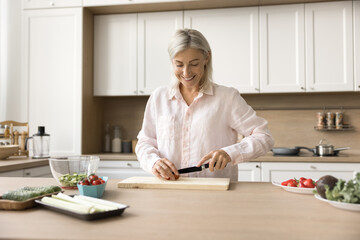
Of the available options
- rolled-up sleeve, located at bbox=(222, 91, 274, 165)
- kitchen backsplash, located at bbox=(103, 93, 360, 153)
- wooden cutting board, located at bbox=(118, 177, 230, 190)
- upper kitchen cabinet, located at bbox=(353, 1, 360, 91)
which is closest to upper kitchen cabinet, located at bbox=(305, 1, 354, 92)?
upper kitchen cabinet, located at bbox=(353, 1, 360, 91)

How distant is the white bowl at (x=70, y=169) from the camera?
1484 mm

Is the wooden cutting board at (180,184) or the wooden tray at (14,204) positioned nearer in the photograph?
the wooden tray at (14,204)

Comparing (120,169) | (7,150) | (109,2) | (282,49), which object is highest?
(109,2)

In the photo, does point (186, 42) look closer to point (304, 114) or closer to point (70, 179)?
point (70, 179)

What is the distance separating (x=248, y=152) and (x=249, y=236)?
0.86 metres

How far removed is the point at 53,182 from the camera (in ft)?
5.62

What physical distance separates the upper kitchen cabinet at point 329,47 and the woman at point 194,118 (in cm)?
169

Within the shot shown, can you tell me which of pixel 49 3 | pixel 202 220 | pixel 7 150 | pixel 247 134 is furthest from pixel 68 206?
pixel 49 3

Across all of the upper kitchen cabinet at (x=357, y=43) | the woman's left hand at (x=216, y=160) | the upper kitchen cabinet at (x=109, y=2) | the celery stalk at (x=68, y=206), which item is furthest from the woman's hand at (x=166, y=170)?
the upper kitchen cabinet at (x=357, y=43)

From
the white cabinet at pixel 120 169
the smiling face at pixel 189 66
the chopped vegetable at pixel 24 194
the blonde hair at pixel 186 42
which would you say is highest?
the blonde hair at pixel 186 42

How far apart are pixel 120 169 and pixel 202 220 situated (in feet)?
7.85

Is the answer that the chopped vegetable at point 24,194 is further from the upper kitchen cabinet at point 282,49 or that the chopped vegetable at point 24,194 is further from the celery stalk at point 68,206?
the upper kitchen cabinet at point 282,49

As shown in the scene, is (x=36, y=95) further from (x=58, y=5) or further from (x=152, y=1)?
(x=152, y=1)

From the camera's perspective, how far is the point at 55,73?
3465 millimetres
